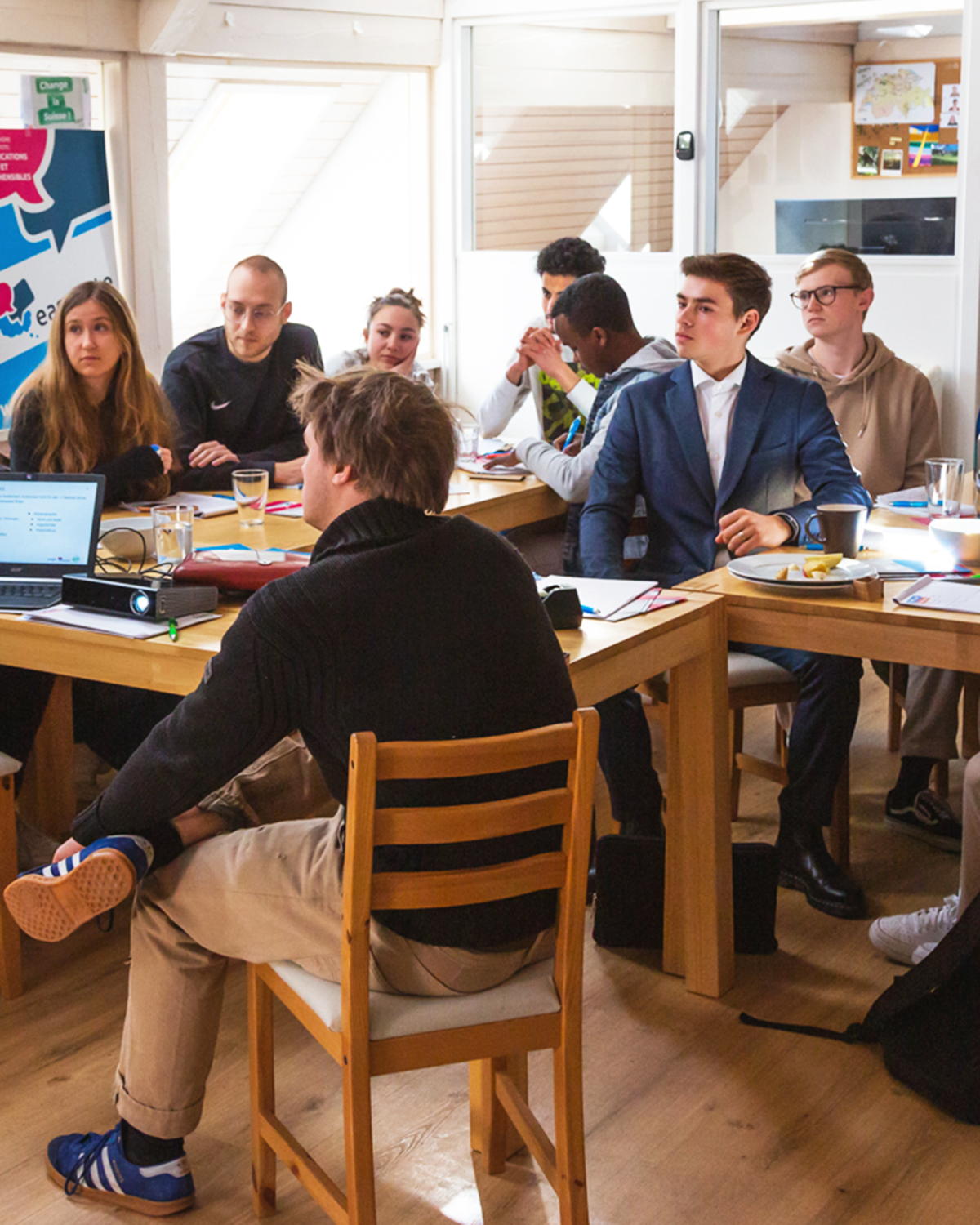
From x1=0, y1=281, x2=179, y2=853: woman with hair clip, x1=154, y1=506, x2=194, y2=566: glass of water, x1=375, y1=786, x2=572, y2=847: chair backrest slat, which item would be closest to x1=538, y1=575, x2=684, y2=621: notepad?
x1=154, y1=506, x2=194, y2=566: glass of water

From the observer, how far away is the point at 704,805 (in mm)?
2541

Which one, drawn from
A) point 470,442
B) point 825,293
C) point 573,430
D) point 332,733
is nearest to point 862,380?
point 825,293

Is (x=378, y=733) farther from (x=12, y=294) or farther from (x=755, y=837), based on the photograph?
(x=12, y=294)

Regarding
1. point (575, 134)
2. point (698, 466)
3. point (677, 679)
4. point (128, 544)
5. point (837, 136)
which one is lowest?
point (677, 679)

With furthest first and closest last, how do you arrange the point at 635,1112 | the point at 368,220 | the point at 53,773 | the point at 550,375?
the point at 368,220 < the point at 550,375 < the point at 53,773 < the point at 635,1112

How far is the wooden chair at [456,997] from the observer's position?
156cm

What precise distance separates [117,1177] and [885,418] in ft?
9.69

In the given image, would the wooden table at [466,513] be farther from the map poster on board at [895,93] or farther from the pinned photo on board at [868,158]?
the map poster on board at [895,93]

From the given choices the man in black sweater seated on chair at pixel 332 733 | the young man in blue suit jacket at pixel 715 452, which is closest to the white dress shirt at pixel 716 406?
the young man in blue suit jacket at pixel 715 452

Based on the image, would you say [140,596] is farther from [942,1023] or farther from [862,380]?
[862,380]

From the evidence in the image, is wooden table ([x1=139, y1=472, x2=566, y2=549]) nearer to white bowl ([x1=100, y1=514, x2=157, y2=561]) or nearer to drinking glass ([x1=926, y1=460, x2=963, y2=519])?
white bowl ([x1=100, y1=514, x2=157, y2=561])

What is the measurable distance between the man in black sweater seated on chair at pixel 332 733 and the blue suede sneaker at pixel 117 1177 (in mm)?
84

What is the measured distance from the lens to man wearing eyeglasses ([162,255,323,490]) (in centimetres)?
384

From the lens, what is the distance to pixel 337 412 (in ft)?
5.96
